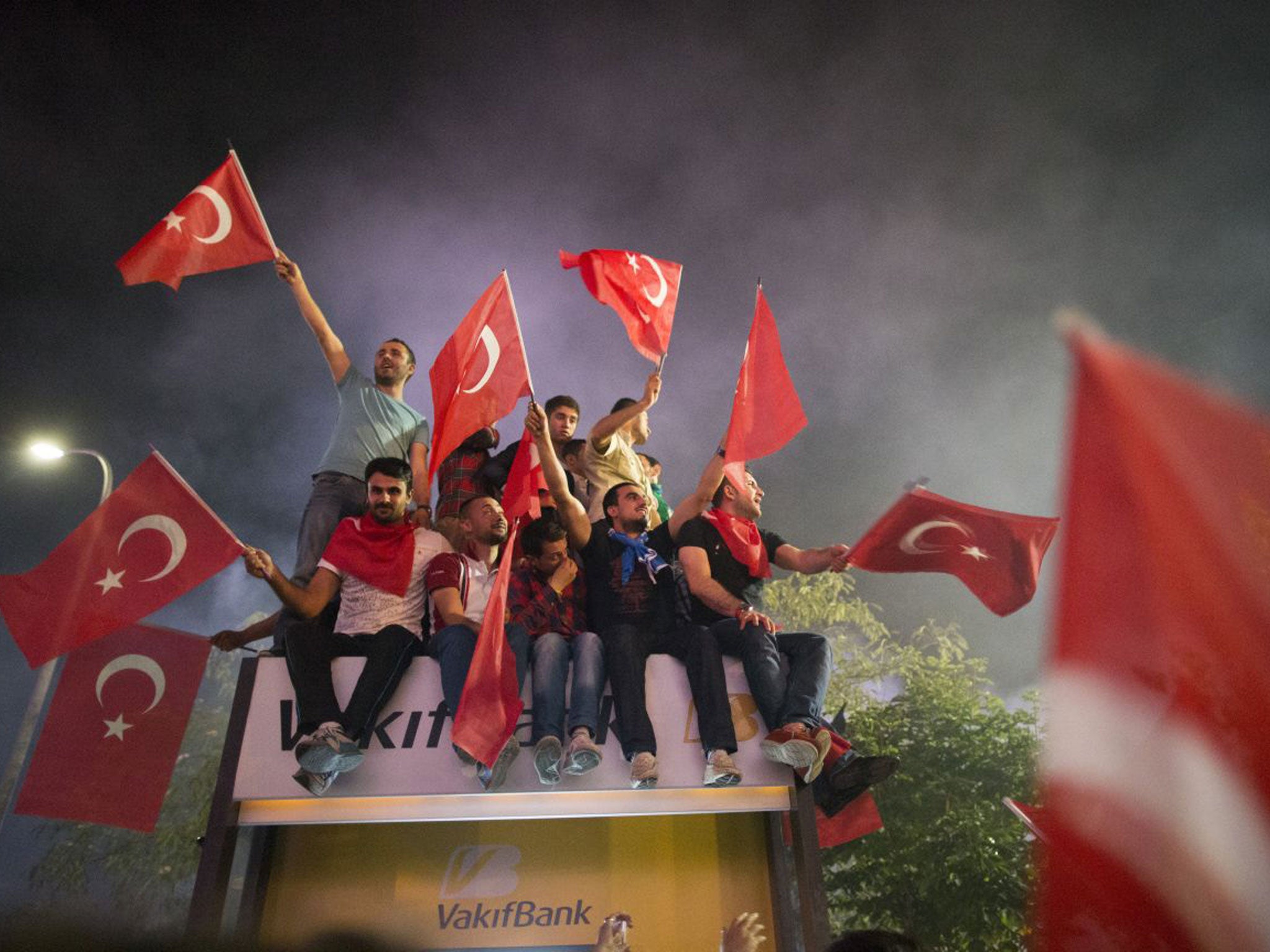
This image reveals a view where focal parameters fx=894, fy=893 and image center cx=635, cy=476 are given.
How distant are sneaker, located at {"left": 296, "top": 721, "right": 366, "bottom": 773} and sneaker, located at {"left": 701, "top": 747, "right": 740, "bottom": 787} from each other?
1945 mm

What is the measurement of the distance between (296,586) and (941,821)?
48.3 feet

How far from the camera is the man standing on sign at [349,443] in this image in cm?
645

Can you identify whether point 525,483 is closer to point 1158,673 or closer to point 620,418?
point 620,418

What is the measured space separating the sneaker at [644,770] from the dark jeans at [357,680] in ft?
4.93

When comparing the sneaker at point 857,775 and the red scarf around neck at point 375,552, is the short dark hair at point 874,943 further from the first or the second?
the red scarf around neck at point 375,552

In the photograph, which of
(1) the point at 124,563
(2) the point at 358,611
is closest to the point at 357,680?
(2) the point at 358,611

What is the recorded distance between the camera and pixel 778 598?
84.9ft

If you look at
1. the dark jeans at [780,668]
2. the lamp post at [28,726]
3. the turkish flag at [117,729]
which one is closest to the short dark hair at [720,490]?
the dark jeans at [780,668]

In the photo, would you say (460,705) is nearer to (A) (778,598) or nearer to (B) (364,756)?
(B) (364,756)

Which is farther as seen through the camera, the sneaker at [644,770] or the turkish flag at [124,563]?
the turkish flag at [124,563]

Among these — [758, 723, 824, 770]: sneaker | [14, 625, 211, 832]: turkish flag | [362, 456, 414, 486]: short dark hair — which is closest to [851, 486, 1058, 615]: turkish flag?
[758, 723, 824, 770]: sneaker

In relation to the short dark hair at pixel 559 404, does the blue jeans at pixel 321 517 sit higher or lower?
lower

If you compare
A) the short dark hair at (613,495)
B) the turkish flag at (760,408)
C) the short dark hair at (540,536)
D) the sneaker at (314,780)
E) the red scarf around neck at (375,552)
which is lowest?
the sneaker at (314,780)

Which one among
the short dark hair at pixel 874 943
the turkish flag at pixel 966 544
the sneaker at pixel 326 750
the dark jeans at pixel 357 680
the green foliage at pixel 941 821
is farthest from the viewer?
the green foliage at pixel 941 821
